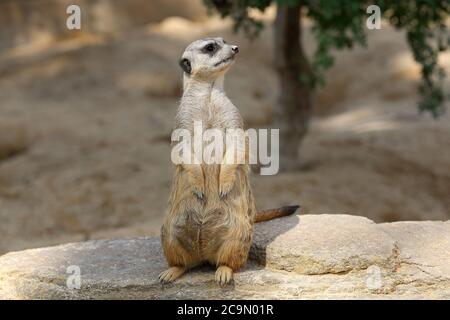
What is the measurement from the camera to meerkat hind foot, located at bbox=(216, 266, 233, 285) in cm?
373

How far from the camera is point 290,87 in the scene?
8234mm

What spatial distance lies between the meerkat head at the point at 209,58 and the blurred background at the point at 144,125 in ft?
7.91

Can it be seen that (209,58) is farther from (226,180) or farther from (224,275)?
(224,275)

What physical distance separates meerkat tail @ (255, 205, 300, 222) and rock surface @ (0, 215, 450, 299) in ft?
0.26

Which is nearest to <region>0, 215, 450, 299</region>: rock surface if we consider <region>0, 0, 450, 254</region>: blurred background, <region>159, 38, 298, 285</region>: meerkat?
<region>159, 38, 298, 285</region>: meerkat

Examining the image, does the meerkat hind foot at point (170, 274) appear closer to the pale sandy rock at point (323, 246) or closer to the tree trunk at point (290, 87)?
the pale sandy rock at point (323, 246)

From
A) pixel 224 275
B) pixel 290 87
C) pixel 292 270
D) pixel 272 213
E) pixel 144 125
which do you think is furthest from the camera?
pixel 144 125

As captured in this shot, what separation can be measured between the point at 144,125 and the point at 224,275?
6548 millimetres

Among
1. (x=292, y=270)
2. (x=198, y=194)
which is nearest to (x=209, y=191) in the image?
(x=198, y=194)

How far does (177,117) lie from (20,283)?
1122mm

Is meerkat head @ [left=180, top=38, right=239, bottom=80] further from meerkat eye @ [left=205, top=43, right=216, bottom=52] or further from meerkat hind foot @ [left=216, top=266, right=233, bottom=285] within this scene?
meerkat hind foot @ [left=216, top=266, right=233, bottom=285]

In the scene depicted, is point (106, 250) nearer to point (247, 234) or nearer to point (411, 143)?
point (247, 234)

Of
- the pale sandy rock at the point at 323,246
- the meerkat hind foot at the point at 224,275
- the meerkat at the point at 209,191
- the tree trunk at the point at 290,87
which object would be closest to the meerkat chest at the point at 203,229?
the meerkat at the point at 209,191

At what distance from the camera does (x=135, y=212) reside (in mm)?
7781
